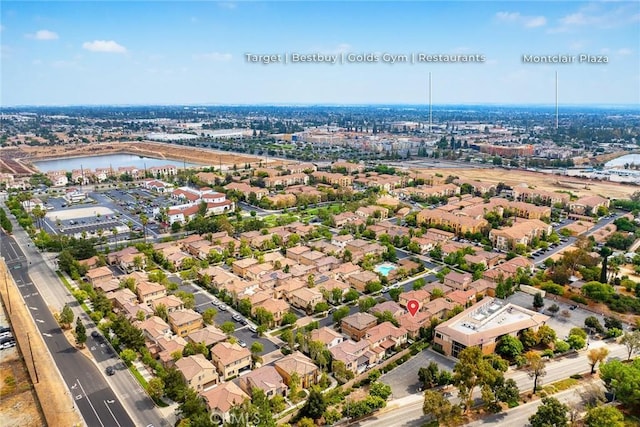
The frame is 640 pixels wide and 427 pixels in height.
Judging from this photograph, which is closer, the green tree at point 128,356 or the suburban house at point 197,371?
the suburban house at point 197,371

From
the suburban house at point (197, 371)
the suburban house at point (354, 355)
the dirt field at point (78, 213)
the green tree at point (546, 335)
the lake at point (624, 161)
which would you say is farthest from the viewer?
the lake at point (624, 161)

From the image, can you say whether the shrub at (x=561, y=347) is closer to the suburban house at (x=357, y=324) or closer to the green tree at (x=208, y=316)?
the suburban house at (x=357, y=324)

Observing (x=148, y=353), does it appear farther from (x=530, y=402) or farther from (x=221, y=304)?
(x=530, y=402)

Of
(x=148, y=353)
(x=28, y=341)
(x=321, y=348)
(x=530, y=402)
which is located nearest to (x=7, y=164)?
(x=28, y=341)

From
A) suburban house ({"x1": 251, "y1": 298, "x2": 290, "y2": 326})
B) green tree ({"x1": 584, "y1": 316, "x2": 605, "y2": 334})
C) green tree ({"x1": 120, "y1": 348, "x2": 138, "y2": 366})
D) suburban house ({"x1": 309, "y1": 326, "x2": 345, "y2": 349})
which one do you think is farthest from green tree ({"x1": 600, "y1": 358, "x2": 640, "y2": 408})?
green tree ({"x1": 120, "y1": 348, "x2": 138, "y2": 366})

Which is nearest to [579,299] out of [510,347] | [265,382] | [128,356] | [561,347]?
[561,347]

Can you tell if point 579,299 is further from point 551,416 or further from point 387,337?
point 551,416

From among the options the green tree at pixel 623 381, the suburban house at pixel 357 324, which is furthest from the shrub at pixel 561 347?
the suburban house at pixel 357 324
